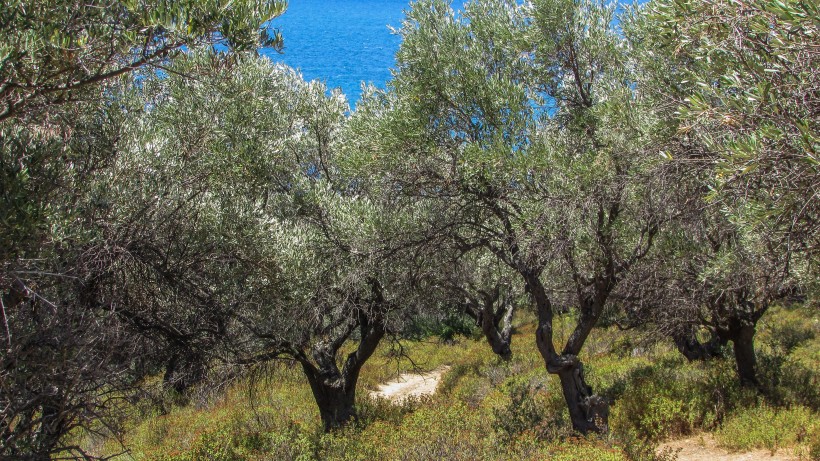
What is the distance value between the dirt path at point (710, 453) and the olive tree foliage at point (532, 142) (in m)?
1.51

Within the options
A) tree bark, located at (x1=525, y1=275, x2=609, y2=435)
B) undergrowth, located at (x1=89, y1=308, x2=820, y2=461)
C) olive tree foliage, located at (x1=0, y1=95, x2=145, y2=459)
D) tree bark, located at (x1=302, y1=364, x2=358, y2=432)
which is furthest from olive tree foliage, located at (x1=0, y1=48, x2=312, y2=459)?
tree bark, located at (x1=525, y1=275, x2=609, y2=435)

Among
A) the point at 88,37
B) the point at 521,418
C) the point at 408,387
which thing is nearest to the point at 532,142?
the point at 521,418

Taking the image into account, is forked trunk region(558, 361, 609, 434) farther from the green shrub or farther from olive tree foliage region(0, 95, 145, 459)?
olive tree foliage region(0, 95, 145, 459)

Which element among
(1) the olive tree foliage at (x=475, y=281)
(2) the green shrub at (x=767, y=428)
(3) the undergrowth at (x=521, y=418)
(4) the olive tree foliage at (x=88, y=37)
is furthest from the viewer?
(1) the olive tree foliage at (x=475, y=281)

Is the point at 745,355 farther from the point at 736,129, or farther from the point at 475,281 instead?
the point at 736,129

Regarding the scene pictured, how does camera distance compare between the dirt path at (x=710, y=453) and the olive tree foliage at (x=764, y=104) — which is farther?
the dirt path at (x=710, y=453)

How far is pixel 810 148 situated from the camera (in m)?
3.96

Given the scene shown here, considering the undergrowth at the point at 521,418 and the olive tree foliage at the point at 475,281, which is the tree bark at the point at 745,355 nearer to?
the undergrowth at the point at 521,418

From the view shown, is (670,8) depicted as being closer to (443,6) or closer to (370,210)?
(443,6)

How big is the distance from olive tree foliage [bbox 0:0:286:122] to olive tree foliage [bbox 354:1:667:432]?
4.05 m

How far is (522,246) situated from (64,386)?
578cm

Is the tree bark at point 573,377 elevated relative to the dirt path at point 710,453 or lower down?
elevated

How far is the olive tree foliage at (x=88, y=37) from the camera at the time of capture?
4207 mm

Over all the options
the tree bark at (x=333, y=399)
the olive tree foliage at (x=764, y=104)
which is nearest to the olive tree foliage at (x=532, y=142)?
the olive tree foliage at (x=764, y=104)
